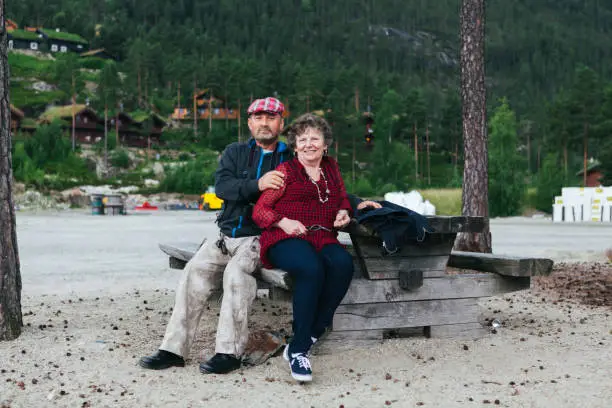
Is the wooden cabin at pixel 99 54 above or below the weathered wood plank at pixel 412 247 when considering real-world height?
above

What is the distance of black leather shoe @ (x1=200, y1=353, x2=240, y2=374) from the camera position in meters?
5.13

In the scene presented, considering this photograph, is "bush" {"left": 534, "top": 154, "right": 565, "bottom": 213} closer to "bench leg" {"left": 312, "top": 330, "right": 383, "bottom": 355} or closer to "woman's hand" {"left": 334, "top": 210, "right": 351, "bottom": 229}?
"bench leg" {"left": 312, "top": 330, "right": 383, "bottom": 355}

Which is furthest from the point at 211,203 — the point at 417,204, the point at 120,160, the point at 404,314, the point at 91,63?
the point at 91,63

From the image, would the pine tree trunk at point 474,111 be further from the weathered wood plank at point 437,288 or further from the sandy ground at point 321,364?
the weathered wood plank at point 437,288

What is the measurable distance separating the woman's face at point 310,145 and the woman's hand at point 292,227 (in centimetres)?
54

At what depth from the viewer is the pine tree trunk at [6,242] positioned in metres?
6.31

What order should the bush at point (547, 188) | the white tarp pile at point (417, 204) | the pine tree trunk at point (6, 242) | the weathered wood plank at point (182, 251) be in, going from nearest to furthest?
the pine tree trunk at point (6, 242)
the weathered wood plank at point (182, 251)
the white tarp pile at point (417, 204)
the bush at point (547, 188)

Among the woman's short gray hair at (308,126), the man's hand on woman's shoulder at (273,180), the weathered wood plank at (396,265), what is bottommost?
the weathered wood plank at (396,265)

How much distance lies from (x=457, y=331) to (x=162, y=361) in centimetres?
256

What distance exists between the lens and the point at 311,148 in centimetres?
547

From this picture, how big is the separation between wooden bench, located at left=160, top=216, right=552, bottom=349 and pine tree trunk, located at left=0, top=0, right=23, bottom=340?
2.30 m

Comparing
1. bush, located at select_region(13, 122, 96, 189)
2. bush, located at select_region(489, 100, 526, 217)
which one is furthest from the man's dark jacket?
bush, located at select_region(13, 122, 96, 189)

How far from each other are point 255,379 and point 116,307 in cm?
360

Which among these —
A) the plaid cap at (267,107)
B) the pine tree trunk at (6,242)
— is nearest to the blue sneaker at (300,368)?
the plaid cap at (267,107)
